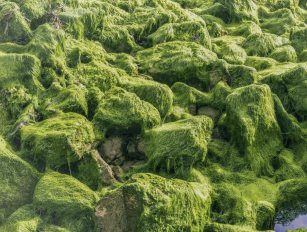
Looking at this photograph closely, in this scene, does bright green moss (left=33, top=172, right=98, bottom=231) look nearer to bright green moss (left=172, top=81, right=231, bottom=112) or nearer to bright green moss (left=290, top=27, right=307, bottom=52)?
bright green moss (left=172, top=81, right=231, bottom=112)

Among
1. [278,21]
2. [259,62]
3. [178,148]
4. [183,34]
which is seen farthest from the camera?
[278,21]

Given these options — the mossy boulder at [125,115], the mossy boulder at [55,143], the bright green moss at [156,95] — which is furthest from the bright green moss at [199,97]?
the mossy boulder at [55,143]

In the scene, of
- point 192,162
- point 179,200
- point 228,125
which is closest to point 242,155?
point 228,125

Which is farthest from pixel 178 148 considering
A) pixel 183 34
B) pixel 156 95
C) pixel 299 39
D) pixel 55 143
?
pixel 299 39

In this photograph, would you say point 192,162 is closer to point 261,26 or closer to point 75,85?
point 75,85

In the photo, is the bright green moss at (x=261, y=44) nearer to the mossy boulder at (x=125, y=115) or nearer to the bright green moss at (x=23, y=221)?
the mossy boulder at (x=125, y=115)

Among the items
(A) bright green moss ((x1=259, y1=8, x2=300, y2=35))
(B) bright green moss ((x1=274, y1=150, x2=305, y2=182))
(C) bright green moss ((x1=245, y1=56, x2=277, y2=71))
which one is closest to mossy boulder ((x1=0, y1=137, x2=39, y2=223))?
(B) bright green moss ((x1=274, y1=150, x2=305, y2=182))

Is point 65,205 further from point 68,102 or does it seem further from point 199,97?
point 199,97

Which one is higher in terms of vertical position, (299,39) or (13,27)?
(13,27)
